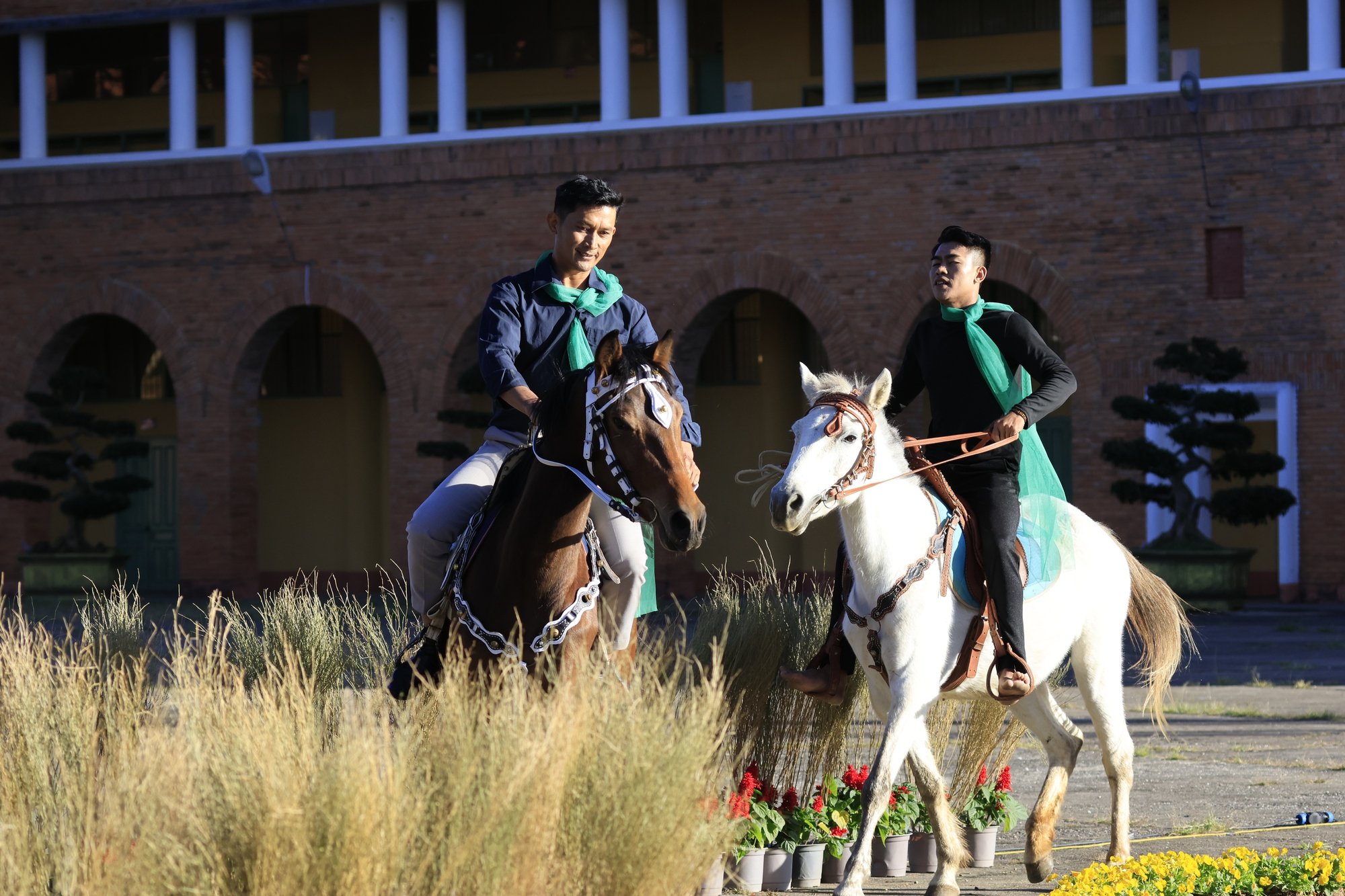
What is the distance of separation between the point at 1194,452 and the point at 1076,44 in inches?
239

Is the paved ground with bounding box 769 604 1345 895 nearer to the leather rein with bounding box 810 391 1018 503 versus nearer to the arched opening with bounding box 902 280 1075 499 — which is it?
the leather rein with bounding box 810 391 1018 503

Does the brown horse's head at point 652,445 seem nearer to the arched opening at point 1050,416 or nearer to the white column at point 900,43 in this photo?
the white column at point 900,43

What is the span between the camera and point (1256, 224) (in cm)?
2423

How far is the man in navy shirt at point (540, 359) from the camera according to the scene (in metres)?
5.58

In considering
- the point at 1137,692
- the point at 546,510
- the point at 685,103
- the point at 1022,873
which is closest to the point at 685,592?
the point at 685,103

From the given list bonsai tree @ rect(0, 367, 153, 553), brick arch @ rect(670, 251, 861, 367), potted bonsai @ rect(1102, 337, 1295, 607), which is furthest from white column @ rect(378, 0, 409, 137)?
potted bonsai @ rect(1102, 337, 1295, 607)

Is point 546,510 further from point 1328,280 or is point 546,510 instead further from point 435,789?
point 1328,280

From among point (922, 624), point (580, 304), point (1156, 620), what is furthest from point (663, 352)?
point (1156, 620)

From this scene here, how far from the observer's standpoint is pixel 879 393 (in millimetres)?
6266

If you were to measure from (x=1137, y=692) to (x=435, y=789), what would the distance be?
36.6 feet

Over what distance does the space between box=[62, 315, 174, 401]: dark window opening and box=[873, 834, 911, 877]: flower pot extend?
26678mm

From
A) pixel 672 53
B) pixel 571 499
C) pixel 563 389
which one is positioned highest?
pixel 672 53

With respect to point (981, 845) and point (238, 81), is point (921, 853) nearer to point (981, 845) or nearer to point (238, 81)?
point (981, 845)

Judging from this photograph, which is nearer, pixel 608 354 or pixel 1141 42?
pixel 608 354
